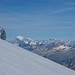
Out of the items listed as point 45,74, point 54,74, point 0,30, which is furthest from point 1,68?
point 0,30

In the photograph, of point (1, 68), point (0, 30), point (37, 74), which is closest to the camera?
point (1, 68)

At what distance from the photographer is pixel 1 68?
467 cm

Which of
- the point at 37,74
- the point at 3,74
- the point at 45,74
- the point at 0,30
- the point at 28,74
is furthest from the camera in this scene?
the point at 0,30

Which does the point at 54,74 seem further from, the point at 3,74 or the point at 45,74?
the point at 3,74

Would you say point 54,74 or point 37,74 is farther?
point 54,74

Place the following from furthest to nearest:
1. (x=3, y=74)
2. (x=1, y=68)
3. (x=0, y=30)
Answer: (x=0, y=30) → (x=1, y=68) → (x=3, y=74)

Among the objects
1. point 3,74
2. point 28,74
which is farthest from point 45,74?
point 3,74

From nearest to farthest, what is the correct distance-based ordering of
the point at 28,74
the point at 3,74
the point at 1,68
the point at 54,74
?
1. the point at 3,74
2. the point at 1,68
3. the point at 28,74
4. the point at 54,74

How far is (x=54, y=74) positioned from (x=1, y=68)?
6.96ft

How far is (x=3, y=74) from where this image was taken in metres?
4.28

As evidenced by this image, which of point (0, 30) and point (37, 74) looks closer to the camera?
point (37, 74)

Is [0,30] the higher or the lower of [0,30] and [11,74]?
the higher

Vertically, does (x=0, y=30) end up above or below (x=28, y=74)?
above

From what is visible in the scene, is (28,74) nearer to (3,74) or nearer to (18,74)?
(18,74)
